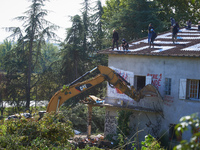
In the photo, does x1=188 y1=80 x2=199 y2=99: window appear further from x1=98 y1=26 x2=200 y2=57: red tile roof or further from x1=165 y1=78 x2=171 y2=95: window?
x1=98 y1=26 x2=200 y2=57: red tile roof

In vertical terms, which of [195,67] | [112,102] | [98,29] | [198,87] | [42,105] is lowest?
[42,105]

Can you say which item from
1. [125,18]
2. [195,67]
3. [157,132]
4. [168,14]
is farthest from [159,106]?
[168,14]

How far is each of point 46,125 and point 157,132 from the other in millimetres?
10440

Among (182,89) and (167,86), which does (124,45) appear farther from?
(182,89)

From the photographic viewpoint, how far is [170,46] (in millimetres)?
Result: 19391

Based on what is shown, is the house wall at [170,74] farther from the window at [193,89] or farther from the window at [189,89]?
the window at [193,89]

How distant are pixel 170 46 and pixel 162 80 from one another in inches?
103

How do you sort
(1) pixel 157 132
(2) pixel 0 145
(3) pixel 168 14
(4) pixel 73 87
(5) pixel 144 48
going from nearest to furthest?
1. (2) pixel 0 145
2. (4) pixel 73 87
3. (1) pixel 157 132
4. (5) pixel 144 48
5. (3) pixel 168 14

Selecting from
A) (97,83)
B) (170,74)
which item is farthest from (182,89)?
(97,83)

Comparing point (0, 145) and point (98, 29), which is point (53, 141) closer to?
point (0, 145)

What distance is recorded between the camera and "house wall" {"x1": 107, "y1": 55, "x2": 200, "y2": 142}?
17141 mm

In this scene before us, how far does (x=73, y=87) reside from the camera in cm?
1630

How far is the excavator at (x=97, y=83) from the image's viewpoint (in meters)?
16.2

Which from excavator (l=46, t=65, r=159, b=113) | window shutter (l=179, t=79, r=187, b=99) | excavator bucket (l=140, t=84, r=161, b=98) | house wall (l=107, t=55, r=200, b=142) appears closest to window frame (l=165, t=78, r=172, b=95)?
house wall (l=107, t=55, r=200, b=142)
